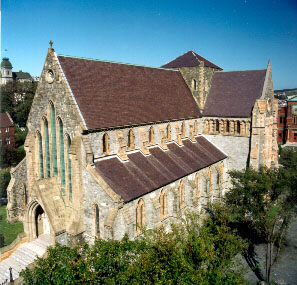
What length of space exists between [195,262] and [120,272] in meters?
4.41

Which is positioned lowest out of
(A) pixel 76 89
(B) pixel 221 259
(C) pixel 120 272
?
(B) pixel 221 259

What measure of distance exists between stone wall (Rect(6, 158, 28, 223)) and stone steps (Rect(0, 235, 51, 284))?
4.97 m

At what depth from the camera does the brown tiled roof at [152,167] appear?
2289 cm

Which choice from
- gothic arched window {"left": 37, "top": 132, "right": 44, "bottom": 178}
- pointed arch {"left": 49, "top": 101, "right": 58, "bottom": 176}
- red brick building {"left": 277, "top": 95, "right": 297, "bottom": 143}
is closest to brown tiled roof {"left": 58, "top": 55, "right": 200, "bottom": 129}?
pointed arch {"left": 49, "top": 101, "right": 58, "bottom": 176}

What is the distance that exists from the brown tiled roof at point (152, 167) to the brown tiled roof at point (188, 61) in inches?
427

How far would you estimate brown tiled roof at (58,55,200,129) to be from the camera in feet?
79.2

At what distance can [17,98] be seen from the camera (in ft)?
278

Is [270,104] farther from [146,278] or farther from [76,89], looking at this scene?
[146,278]

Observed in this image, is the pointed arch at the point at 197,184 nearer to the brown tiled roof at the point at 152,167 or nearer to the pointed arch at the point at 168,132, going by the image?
the brown tiled roof at the point at 152,167

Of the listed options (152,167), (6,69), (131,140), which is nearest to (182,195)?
(152,167)

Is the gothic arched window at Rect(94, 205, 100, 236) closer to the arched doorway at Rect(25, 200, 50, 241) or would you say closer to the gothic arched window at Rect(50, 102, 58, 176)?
the gothic arched window at Rect(50, 102, 58, 176)

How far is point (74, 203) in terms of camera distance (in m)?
23.1

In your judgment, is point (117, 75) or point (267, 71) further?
point (267, 71)

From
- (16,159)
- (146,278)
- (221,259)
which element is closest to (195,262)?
(221,259)
